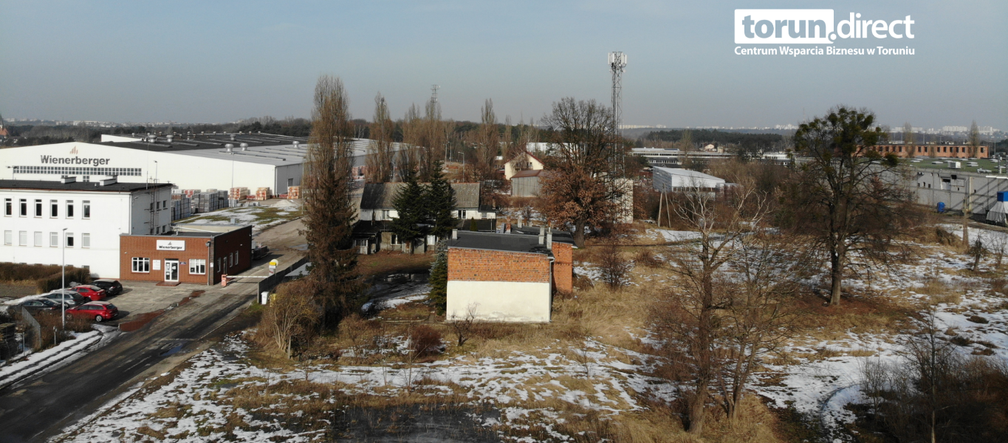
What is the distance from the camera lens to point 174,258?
28.0 meters

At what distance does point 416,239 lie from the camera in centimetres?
3531

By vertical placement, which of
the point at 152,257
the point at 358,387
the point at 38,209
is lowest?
the point at 358,387

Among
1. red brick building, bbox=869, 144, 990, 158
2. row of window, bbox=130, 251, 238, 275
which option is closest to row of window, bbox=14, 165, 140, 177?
row of window, bbox=130, 251, 238, 275

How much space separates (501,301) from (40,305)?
1584 centimetres

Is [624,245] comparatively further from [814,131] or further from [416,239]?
[814,131]

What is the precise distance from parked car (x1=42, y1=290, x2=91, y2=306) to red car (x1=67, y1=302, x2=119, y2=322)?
1.18 metres

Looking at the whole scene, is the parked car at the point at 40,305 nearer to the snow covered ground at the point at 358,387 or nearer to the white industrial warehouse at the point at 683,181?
the snow covered ground at the point at 358,387

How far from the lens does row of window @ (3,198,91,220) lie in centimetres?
2853

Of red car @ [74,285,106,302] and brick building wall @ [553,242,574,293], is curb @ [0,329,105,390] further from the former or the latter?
brick building wall @ [553,242,574,293]

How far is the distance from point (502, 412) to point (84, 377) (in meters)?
10.7

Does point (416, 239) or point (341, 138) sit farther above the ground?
point (341, 138)

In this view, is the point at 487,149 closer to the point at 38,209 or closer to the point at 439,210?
the point at 439,210

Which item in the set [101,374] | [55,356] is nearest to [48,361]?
[55,356]

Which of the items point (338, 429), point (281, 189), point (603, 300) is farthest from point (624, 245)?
point (281, 189)
